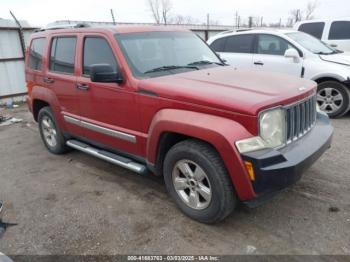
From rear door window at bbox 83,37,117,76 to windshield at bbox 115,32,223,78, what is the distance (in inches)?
7.4

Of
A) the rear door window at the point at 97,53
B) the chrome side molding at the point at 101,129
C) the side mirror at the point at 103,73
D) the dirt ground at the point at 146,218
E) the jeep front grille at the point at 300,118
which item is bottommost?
the dirt ground at the point at 146,218

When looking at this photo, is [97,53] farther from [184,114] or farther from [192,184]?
[192,184]

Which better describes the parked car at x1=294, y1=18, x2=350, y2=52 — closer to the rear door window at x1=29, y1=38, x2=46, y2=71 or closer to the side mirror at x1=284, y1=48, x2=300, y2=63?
the side mirror at x1=284, y1=48, x2=300, y2=63

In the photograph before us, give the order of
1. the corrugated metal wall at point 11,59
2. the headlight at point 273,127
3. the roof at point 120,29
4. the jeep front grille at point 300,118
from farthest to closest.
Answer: the corrugated metal wall at point 11,59 → the roof at point 120,29 → the jeep front grille at point 300,118 → the headlight at point 273,127

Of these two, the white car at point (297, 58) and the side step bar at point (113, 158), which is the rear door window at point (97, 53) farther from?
the white car at point (297, 58)

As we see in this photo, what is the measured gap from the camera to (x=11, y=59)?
10.0 m

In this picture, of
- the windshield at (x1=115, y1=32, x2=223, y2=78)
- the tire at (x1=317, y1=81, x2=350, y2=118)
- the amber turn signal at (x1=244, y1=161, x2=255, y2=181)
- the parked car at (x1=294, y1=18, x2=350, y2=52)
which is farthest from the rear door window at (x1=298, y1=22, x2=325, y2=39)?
the amber turn signal at (x1=244, y1=161, x2=255, y2=181)

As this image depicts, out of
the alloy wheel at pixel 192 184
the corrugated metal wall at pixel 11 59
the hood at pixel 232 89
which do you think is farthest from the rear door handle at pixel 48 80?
the corrugated metal wall at pixel 11 59

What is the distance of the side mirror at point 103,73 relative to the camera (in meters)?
3.33

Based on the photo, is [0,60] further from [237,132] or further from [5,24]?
[237,132]

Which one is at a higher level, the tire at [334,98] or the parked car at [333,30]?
the parked car at [333,30]

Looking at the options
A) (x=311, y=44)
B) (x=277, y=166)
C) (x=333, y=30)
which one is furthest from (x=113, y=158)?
(x=333, y=30)

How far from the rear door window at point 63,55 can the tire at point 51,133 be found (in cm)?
81

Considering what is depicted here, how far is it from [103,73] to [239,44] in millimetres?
5046
